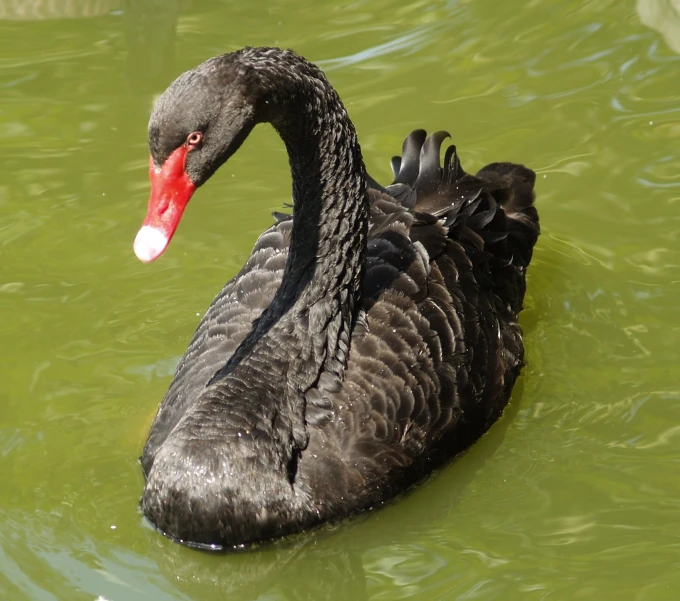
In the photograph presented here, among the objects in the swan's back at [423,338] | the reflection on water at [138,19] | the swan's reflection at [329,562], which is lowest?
the swan's reflection at [329,562]

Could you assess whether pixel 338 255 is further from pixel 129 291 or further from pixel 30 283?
pixel 30 283

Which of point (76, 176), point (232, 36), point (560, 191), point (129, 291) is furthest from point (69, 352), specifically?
point (232, 36)

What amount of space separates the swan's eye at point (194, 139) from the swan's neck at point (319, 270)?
815 mm

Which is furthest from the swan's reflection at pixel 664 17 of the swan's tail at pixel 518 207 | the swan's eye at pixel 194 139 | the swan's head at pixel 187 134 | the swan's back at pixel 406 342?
the swan's eye at pixel 194 139

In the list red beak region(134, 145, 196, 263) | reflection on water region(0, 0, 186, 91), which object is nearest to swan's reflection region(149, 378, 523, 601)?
red beak region(134, 145, 196, 263)

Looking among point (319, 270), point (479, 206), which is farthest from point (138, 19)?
point (319, 270)

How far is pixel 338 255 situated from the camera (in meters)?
5.68

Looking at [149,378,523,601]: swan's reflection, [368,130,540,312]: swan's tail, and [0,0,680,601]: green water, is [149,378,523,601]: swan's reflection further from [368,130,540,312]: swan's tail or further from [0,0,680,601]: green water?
[368,130,540,312]: swan's tail

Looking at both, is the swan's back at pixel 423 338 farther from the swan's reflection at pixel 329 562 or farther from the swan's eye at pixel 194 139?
the swan's eye at pixel 194 139

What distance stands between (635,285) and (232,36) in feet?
15.2

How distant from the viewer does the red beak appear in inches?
184

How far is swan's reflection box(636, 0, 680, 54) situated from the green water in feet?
0.11

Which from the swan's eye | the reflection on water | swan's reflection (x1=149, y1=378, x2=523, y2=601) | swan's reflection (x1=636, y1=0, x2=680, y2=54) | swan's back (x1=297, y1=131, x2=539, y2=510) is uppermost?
the swan's eye

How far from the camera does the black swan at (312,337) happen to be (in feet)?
15.9
